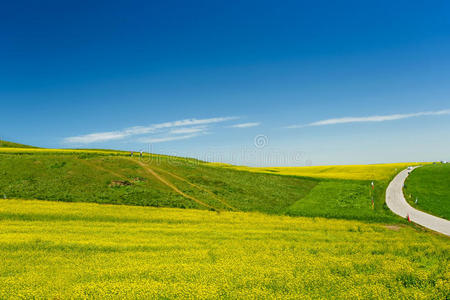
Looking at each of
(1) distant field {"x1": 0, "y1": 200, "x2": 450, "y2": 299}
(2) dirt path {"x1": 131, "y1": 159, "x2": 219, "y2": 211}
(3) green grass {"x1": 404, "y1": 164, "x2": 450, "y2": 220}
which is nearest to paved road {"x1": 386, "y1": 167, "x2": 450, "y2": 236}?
(3) green grass {"x1": 404, "y1": 164, "x2": 450, "y2": 220}

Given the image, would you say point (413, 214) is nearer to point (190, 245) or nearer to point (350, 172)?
point (190, 245)

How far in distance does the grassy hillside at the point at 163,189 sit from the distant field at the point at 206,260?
779cm

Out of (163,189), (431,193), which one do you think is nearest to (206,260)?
(163,189)

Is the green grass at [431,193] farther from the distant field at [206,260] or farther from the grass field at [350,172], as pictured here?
the distant field at [206,260]

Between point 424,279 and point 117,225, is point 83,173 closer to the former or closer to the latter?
point 117,225

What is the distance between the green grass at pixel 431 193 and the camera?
35.4 m

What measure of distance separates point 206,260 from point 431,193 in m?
47.7

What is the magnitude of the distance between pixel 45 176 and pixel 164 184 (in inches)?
661

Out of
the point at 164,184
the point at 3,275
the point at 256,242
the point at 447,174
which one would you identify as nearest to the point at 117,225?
the point at 3,275

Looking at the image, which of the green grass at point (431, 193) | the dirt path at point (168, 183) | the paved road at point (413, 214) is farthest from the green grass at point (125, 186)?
the green grass at point (431, 193)

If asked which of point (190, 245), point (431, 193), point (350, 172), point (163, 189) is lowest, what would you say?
point (190, 245)

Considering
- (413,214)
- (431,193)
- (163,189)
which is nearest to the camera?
(413,214)

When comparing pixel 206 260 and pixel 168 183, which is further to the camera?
pixel 168 183

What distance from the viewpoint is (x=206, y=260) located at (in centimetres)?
1514
